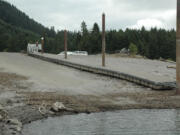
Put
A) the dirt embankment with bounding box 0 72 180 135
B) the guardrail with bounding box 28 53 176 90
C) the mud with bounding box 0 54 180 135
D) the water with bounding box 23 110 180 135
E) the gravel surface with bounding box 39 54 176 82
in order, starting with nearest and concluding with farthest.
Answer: the water with bounding box 23 110 180 135 < the dirt embankment with bounding box 0 72 180 135 < the mud with bounding box 0 54 180 135 < the guardrail with bounding box 28 53 176 90 < the gravel surface with bounding box 39 54 176 82

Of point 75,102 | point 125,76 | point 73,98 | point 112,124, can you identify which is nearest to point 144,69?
point 125,76

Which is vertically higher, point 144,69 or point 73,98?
point 144,69

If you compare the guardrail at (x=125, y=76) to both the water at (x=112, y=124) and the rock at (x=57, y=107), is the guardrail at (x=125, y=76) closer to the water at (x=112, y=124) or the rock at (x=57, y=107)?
the water at (x=112, y=124)

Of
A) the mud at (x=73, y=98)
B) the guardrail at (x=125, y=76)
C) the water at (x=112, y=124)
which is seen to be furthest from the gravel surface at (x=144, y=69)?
the water at (x=112, y=124)

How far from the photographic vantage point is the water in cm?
668

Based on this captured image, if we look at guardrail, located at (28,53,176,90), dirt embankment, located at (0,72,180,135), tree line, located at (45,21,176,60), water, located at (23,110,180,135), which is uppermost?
tree line, located at (45,21,176,60)

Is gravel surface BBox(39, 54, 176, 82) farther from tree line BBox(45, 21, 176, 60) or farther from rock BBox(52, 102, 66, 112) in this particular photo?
tree line BBox(45, 21, 176, 60)

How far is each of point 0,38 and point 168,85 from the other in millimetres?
125614

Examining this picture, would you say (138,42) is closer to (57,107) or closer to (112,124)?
(57,107)

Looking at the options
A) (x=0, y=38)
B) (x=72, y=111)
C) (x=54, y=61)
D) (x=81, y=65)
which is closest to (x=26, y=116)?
(x=72, y=111)

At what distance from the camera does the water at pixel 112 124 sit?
6684 mm

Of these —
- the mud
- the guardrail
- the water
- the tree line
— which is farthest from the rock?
the tree line

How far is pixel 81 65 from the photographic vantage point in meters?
20.6

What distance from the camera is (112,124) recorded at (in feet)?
24.1
